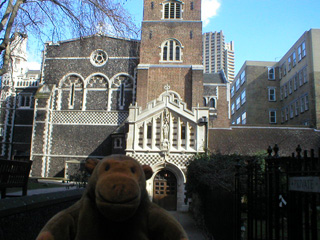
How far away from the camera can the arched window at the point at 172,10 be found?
28828 mm

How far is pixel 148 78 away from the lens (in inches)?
1060

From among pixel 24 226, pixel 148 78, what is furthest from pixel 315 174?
pixel 148 78

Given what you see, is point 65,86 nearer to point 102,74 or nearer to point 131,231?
point 102,74

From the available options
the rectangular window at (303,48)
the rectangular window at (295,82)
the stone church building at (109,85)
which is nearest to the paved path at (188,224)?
the stone church building at (109,85)

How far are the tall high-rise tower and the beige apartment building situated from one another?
10066 cm

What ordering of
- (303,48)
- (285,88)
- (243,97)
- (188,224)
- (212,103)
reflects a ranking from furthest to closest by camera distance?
(243,97) → (285,88) → (303,48) → (212,103) → (188,224)

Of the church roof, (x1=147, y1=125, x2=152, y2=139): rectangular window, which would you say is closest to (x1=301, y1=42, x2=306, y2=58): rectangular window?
the church roof

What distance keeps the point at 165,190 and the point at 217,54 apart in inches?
5432

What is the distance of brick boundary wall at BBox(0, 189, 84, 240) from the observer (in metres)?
3.99

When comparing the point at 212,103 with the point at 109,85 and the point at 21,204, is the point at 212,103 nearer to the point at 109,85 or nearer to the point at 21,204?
the point at 109,85

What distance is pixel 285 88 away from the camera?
136ft

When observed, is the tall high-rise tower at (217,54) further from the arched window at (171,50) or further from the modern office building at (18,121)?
the arched window at (171,50)

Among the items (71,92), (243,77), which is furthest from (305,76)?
(71,92)

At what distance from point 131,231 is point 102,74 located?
91.4ft
